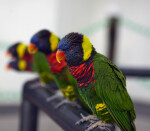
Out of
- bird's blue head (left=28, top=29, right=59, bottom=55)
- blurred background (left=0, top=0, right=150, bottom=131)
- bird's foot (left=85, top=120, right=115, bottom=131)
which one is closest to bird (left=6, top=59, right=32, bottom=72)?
bird's blue head (left=28, top=29, right=59, bottom=55)

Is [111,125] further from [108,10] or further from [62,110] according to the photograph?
[108,10]

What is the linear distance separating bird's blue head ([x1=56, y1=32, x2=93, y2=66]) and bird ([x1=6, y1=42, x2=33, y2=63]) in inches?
29.2

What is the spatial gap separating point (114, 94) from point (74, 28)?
2217 mm

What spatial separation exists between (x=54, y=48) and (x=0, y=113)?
1851 millimetres

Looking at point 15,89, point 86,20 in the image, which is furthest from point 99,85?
point 86,20

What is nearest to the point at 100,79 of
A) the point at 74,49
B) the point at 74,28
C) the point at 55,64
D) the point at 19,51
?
the point at 74,49

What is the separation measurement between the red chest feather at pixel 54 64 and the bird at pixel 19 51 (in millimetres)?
436

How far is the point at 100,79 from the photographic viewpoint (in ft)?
2.48

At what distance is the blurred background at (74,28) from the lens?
2.43m

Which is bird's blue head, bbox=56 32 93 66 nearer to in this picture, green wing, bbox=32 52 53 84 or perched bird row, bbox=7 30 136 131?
perched bird row, bbox=7 30 136 131

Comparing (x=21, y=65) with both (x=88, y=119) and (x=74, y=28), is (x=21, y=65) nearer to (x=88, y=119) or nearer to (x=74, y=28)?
(x=88, y=119)

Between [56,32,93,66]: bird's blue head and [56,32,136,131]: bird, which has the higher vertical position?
[56,32,93,66]: bird's blue head

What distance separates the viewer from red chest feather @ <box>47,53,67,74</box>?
0.99m

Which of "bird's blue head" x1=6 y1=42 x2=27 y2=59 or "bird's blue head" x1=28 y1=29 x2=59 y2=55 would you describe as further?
"bird's blue head" x1=6 y1=42 x2=27 y2=59
